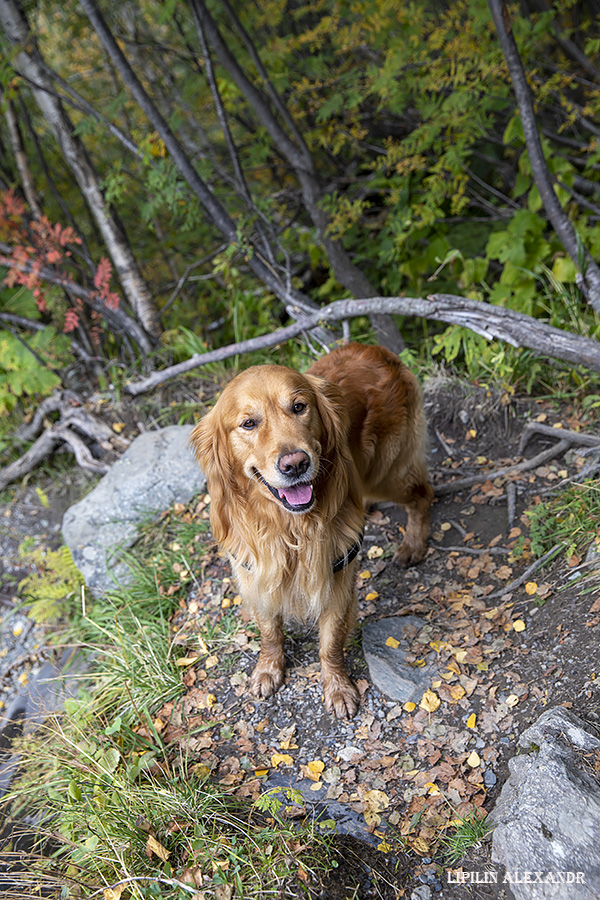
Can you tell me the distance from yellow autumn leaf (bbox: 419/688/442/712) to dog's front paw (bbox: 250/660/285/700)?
0.73m

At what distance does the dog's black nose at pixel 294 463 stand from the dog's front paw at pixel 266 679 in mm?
1322

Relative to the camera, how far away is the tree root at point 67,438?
17.2 ft

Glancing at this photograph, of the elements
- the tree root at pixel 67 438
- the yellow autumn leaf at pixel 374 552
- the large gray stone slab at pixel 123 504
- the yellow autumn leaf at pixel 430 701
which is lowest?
the yellow autumn leaf at pixel 430 701

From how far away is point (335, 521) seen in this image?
282cm

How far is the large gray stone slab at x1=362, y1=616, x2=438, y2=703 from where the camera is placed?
2.91 metres

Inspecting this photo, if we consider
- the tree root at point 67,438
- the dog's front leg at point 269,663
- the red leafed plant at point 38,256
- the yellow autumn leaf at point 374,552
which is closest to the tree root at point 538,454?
the yellow autumn leaf at point 374,552

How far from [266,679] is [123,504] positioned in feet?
6.47

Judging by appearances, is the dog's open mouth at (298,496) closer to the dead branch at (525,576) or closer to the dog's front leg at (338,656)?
the dog's front leg at (338,656)

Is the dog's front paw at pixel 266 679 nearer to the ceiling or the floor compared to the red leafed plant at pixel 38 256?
nearer to the floor

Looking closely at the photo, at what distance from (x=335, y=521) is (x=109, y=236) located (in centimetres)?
407

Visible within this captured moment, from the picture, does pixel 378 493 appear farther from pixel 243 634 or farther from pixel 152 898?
pixel 152 898

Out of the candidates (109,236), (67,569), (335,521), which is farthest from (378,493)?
(109,236)

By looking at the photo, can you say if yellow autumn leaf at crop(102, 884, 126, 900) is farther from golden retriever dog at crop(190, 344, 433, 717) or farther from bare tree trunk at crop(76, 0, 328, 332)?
bare tree trunk at crop(76, 0, 328, 332)

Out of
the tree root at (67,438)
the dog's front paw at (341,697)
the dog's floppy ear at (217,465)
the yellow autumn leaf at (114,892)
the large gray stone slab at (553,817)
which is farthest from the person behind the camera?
the tree root at (67,438)
